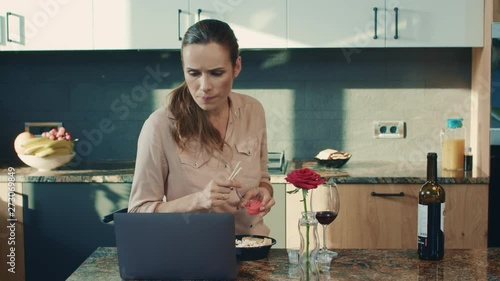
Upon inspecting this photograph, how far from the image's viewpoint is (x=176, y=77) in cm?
405

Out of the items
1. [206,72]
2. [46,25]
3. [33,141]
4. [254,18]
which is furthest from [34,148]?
[206,72]

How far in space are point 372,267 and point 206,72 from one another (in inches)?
28.7

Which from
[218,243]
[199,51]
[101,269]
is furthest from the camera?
[199,51]

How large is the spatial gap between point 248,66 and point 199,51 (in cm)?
198

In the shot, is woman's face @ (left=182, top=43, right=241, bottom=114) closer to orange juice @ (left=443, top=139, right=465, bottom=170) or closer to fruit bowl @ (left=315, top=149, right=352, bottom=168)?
fruit bowl @ (left=315, top=149, right=352, bottom=168)

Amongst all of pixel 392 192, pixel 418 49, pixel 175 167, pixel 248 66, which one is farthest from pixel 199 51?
pixel 418 49

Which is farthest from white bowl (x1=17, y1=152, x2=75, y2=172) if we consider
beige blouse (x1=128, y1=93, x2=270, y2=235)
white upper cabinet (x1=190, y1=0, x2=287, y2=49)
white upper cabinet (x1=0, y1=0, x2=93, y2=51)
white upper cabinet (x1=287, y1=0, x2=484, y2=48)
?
beige blouse (x1=128, y1=93, x2=270, y2=235)

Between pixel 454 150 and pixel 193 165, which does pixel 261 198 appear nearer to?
pixel 193 165

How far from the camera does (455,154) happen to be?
3.60 m

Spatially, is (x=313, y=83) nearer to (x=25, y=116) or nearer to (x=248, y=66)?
(x=248, y=66)

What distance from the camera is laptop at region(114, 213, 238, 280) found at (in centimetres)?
164

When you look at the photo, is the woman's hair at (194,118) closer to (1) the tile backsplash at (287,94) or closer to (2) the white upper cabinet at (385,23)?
(2) the white upper cabinet at (385,23)

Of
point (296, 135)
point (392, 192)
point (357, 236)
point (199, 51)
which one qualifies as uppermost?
point (199, 51)

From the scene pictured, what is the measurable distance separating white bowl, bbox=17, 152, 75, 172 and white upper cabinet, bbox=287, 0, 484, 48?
135 cm
